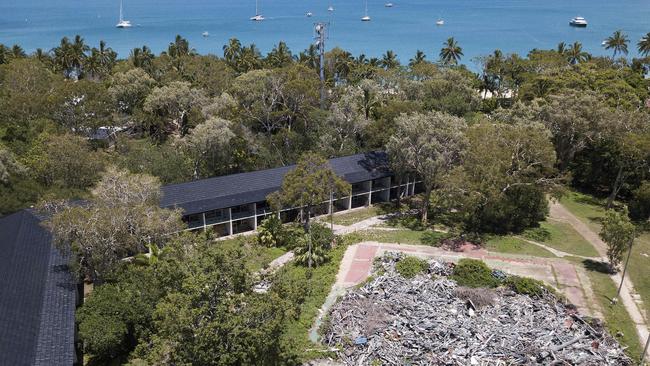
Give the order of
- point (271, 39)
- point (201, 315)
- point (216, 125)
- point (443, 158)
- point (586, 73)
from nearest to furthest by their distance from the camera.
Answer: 1. point (201, 315)
2. point (443, 158)
3. point (216, 125)
4. point (586, 73)
5. point (271, 39)

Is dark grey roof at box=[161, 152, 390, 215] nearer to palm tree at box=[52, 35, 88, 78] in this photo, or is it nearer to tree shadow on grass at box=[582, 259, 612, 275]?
tree shadow on grass at box=[582, 259, 612, 275]

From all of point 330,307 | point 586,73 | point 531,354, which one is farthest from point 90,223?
point 586,73

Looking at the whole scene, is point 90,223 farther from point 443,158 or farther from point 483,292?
point 443,158

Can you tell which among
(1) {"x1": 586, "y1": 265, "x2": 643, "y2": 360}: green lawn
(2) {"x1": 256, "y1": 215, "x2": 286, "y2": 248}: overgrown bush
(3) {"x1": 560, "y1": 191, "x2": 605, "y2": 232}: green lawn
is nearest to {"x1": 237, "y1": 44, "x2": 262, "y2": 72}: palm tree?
(2) {"x1": 256, "y1": 215, "x2": 286, "y2": 248}: overgrown bush

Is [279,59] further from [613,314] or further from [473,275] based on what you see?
[613,314]

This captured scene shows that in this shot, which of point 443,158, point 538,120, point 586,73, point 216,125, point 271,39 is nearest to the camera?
point 443,158

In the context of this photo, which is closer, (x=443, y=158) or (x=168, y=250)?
(x=168, y=250)

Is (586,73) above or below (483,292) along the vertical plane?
above
